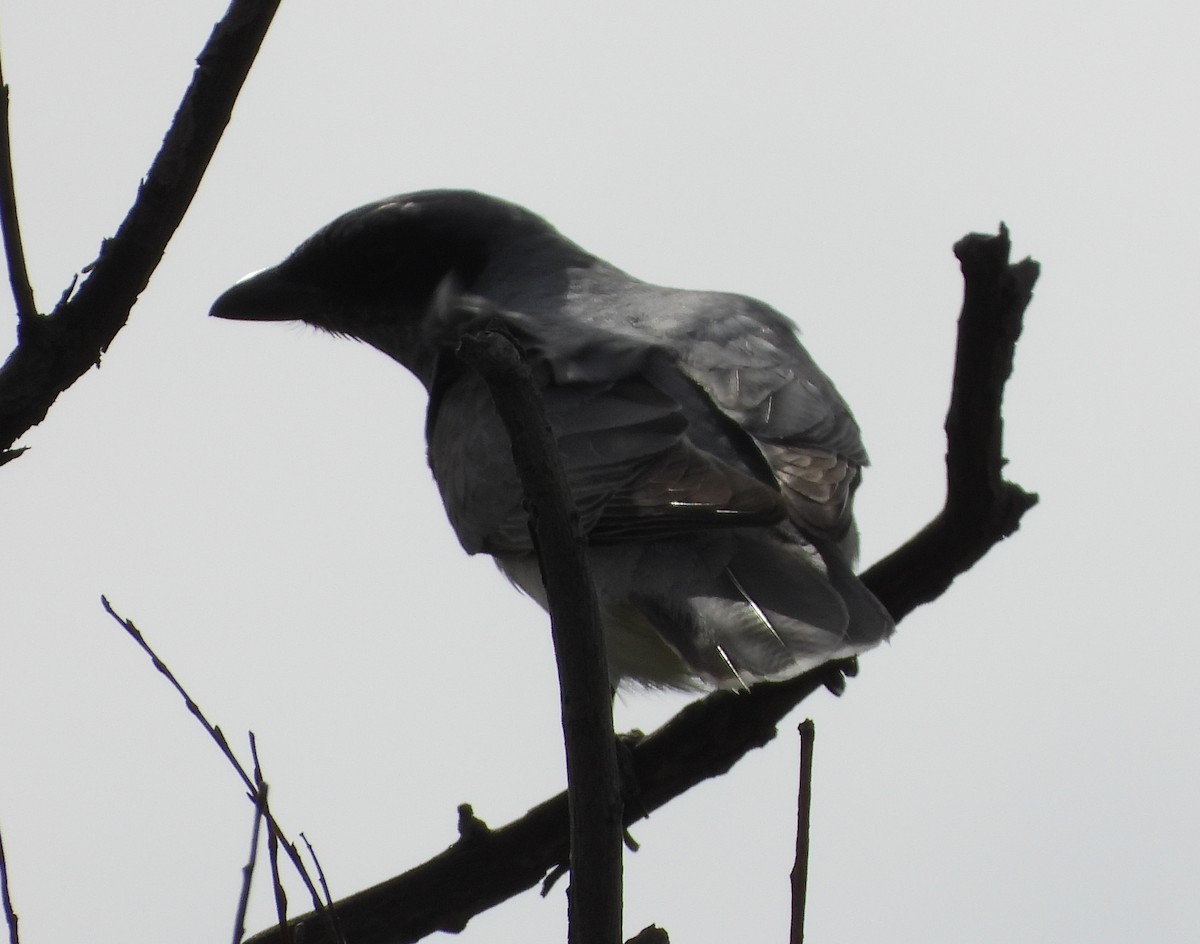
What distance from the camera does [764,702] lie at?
3941 mm

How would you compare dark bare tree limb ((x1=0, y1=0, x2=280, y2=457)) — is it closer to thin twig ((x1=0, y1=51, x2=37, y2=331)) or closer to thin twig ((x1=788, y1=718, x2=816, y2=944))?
thin twig ((x1=0, y1=51, x2=37, y2=331))

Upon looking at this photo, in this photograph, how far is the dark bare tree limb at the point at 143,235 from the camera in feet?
9.52

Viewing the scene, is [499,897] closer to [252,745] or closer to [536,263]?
[252,745]

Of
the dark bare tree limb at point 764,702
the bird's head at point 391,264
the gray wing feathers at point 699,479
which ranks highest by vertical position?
the bird's head at point 391,264

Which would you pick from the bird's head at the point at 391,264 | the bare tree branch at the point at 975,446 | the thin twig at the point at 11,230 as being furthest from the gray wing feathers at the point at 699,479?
the thin twig at the point at 11,230

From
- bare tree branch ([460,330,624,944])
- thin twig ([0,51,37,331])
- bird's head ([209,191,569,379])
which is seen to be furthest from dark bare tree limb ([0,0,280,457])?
bird's head ([209,191,569,379])

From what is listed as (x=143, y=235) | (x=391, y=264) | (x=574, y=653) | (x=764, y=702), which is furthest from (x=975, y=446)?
(x=391, y=264)

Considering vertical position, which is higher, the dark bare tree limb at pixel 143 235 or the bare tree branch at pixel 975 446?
the dark bare tree limb at pixel 143 235

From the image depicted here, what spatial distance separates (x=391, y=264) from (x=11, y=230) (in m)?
3.45

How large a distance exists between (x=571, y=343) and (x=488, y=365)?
2489 millimetres

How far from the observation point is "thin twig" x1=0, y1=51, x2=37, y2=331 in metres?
2.84

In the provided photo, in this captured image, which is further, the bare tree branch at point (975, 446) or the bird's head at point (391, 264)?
the bird's head at point (391, 264)

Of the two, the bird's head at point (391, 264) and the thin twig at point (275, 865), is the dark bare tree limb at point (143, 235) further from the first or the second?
the bird's head at point (391, 264)

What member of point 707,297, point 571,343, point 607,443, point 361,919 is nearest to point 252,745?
point 361,919
